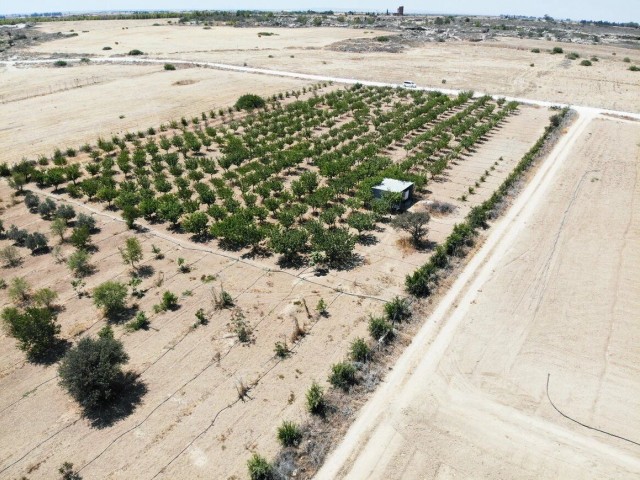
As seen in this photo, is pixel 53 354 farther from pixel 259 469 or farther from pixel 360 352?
pixel 360 352

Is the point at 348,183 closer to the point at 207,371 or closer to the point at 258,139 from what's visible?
the point at 258,139

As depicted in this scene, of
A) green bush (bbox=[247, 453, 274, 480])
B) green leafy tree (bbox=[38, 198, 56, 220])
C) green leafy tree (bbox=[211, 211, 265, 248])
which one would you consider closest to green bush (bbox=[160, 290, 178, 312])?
green leafy tree (bbox=[211, 211, 265, 248])

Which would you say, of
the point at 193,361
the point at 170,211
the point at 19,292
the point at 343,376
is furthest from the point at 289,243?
the point at 19,292

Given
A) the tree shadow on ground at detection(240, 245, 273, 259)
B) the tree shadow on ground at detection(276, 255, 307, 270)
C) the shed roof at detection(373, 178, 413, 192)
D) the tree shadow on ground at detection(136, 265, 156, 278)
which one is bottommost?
the tree shadow on ground at detection(136, 265, 156, 278)

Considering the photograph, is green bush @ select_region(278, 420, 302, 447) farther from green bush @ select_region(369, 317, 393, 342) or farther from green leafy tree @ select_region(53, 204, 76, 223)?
green leafy tree @ select_region(53, 204, 76, 223)

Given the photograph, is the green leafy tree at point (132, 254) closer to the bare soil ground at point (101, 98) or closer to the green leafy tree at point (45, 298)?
the green leafy tree at point (45, 298)
